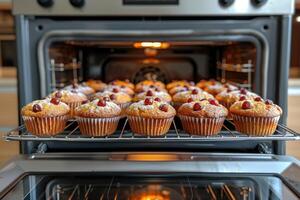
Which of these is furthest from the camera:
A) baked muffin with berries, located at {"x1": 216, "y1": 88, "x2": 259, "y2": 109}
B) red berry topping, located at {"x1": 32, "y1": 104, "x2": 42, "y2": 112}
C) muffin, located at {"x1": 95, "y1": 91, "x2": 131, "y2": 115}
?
muffin, located at {"x1": 95, "y1": 91, "x2": 131, "y2": 115}

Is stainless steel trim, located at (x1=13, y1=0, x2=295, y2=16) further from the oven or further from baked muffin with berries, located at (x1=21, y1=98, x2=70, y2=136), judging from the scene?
baked muffin with berries, located at (x1=21, y1=98, x2=70, y2=136)

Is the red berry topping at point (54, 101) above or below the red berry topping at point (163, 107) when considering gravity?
above

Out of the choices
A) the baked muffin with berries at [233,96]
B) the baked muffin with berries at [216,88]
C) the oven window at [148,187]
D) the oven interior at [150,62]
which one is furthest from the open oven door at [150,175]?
the oven interior at [150,62]

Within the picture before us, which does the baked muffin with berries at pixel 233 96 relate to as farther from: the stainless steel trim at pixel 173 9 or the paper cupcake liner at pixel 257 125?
the stainless steel trim at pixel 173 9

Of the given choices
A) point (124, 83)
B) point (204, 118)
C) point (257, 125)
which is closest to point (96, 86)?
point (124, 83)

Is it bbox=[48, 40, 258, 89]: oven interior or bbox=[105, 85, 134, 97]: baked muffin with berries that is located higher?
bbox=[48, 40, 258, 89]: oven interior

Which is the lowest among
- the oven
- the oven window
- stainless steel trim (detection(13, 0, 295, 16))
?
the oven window

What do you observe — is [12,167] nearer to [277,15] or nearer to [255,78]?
[255,78]

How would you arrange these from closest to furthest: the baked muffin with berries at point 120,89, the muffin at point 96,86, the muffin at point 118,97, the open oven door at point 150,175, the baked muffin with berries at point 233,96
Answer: the open oven door at point 150,175
the baked muffin with berries at point 233,96
the muffin at point 118,97
the baked muffin with berries at point 120,89
the muffin at point 96,86

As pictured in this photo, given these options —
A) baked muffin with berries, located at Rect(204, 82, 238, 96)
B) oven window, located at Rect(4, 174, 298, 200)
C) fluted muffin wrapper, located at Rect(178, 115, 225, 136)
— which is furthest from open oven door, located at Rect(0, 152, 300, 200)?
baked muffin with berries, located at Rect(204, 82, 238, 96)
